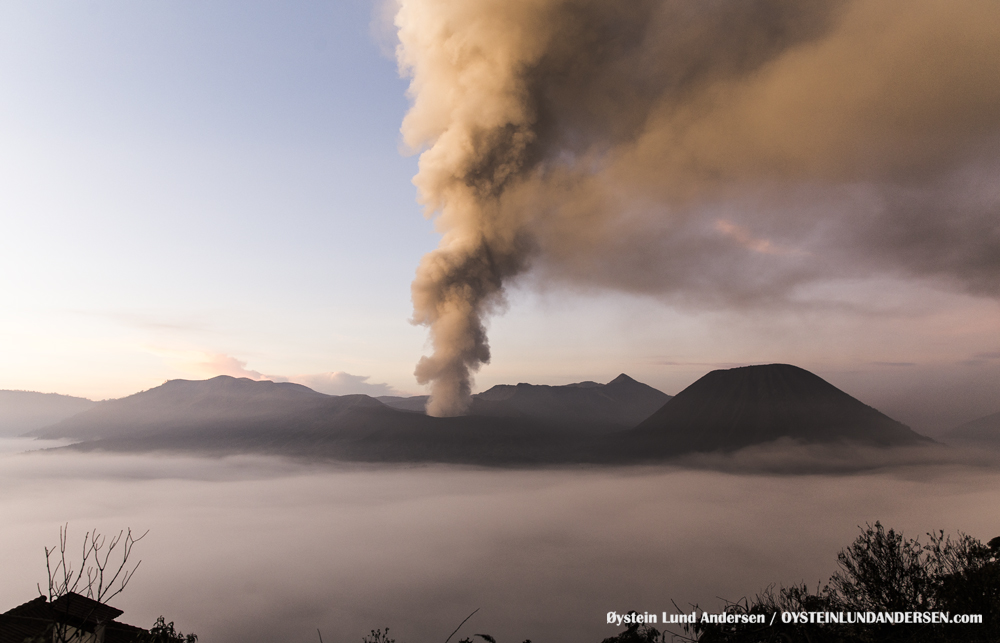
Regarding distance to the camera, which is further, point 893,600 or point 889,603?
point 889,603

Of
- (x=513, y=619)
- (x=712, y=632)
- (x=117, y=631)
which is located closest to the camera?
(x=712, y=632)

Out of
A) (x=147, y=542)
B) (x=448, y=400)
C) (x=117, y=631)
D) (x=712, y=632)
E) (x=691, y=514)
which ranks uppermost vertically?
(x=448, y=400)

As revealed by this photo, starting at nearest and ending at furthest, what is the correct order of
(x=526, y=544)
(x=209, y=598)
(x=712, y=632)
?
(x=712, y=632), (x=209, y=598), (x=526, y=544)

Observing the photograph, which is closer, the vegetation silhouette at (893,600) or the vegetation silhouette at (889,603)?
the vegetation silhouette at (889,603)

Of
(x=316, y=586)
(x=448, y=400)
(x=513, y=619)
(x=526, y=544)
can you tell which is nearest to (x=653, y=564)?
(x=526, y=544)

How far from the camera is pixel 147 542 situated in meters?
188

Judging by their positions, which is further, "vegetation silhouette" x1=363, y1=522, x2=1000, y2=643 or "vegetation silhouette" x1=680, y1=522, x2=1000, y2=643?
"vegetation silhouette" x1=680, y1=522, x2=1000, y2=643

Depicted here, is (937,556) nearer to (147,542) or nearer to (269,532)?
(269,532)

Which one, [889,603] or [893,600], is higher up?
[893,600]

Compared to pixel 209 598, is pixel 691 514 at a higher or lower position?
higher

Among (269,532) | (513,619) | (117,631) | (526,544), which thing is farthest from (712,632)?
(269,532)

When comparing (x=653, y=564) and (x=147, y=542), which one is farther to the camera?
(x=147, y=542)

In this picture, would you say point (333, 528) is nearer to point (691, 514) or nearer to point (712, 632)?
point (691, 514)

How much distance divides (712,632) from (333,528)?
8204 inches
